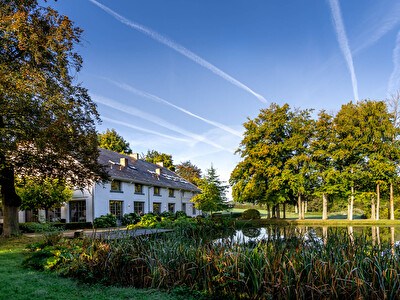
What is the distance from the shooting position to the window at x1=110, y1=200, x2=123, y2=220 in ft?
85.3

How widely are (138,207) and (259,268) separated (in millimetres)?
25283

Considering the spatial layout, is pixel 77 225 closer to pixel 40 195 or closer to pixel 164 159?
pixel 40 195

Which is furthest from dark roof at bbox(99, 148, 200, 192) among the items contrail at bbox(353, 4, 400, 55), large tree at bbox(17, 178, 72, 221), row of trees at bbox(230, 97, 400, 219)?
contrail at bbox(353, 4, 400, 55)

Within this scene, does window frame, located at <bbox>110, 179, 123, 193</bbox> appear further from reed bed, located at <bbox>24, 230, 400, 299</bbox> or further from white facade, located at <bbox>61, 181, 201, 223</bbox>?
reed bed, located at <bbox>24, 230, 400, 299</bbox>

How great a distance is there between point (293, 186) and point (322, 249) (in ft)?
85.5

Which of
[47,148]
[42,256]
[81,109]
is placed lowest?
[42,256]

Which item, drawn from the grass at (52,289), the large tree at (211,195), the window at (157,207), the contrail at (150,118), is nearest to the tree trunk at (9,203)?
the grass at (52,289)

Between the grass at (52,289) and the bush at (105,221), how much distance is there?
15226mm

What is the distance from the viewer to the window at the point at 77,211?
2395 cm

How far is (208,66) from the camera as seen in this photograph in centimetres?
2353

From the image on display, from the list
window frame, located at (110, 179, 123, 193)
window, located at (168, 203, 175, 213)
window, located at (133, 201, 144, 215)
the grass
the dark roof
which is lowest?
window, located at (168, 203, 175, 213)

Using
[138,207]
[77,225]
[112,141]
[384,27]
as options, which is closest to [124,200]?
[138,207]

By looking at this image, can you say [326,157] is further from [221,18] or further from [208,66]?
[221,18]

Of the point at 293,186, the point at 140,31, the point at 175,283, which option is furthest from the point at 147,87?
the point at 293,186
